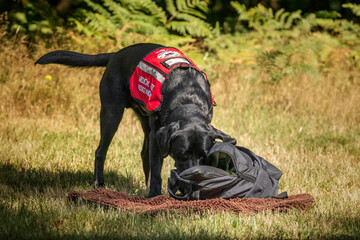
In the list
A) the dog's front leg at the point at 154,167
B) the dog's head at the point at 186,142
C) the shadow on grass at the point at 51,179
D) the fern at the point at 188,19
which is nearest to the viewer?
the dog's head at the point at 186,142

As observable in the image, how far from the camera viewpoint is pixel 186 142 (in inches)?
134

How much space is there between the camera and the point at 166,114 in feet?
12.5

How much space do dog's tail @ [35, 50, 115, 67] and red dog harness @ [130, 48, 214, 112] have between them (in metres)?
0.79

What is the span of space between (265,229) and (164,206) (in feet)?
2.63

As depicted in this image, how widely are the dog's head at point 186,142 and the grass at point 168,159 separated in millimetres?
576

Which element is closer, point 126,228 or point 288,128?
point 126,228

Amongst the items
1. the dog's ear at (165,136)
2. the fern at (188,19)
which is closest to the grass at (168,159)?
the dog's ear at (165,136)

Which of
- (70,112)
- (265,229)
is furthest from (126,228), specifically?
(70,112)

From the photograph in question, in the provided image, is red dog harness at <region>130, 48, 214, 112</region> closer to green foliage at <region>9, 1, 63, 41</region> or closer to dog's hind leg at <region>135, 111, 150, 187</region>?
dog's hind leg at <region>135, 111, 150, 187</region>

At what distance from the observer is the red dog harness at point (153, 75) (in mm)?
3845

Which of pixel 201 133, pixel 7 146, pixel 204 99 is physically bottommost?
pixel 7 146

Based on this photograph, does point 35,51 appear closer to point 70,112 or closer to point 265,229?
point 70,112

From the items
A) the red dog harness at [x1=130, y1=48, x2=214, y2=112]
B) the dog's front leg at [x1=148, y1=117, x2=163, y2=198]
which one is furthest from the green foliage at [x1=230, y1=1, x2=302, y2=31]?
the dog's front leg at [x1=148, y1=117, x2=163, y2=198]

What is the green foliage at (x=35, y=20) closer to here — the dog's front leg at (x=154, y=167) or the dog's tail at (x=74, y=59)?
the dog's tail at (x=74, y=59)
